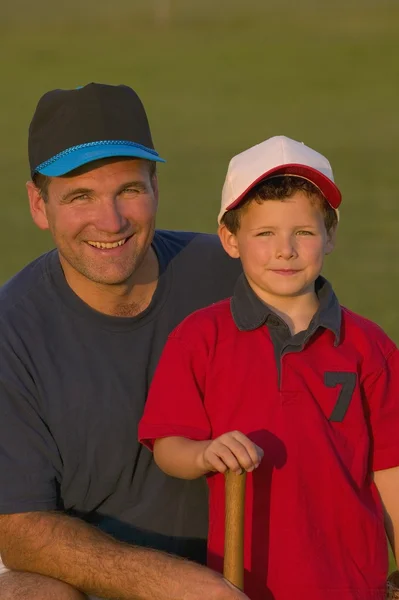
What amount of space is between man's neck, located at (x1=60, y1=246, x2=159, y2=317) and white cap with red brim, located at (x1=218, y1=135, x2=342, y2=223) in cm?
73

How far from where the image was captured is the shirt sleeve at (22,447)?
479cm

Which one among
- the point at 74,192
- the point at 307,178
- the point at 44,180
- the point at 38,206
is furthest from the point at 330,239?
the point at 38,206

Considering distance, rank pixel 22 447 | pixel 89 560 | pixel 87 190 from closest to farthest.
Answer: pixel 89 560 < pixel 22 447 < pixel 87 190

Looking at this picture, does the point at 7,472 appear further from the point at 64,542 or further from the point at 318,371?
the point at 318,371

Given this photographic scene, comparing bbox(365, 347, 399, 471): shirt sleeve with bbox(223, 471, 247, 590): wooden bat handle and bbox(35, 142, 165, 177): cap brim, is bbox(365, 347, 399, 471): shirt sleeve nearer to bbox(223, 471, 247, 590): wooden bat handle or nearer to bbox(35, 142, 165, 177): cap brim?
bbox(223, 471, 247, 590): wooden bat handle

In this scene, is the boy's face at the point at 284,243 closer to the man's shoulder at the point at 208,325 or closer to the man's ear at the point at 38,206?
the man's shoulder at the point at 208,325

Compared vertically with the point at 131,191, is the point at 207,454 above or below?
below

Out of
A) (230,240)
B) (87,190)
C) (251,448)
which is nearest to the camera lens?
(251,448)

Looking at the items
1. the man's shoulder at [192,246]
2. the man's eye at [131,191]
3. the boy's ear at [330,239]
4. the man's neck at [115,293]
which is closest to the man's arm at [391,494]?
the boy's ear at [330,239]

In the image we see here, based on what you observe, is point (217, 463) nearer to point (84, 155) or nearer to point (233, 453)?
point (233, 453)

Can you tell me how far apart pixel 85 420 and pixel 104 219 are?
660mm

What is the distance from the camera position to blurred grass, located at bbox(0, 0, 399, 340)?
15.7m

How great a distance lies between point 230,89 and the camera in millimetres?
27953

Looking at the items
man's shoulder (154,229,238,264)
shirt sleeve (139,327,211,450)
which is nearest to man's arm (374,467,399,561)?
shirt sleeve (139,327,211,450)
